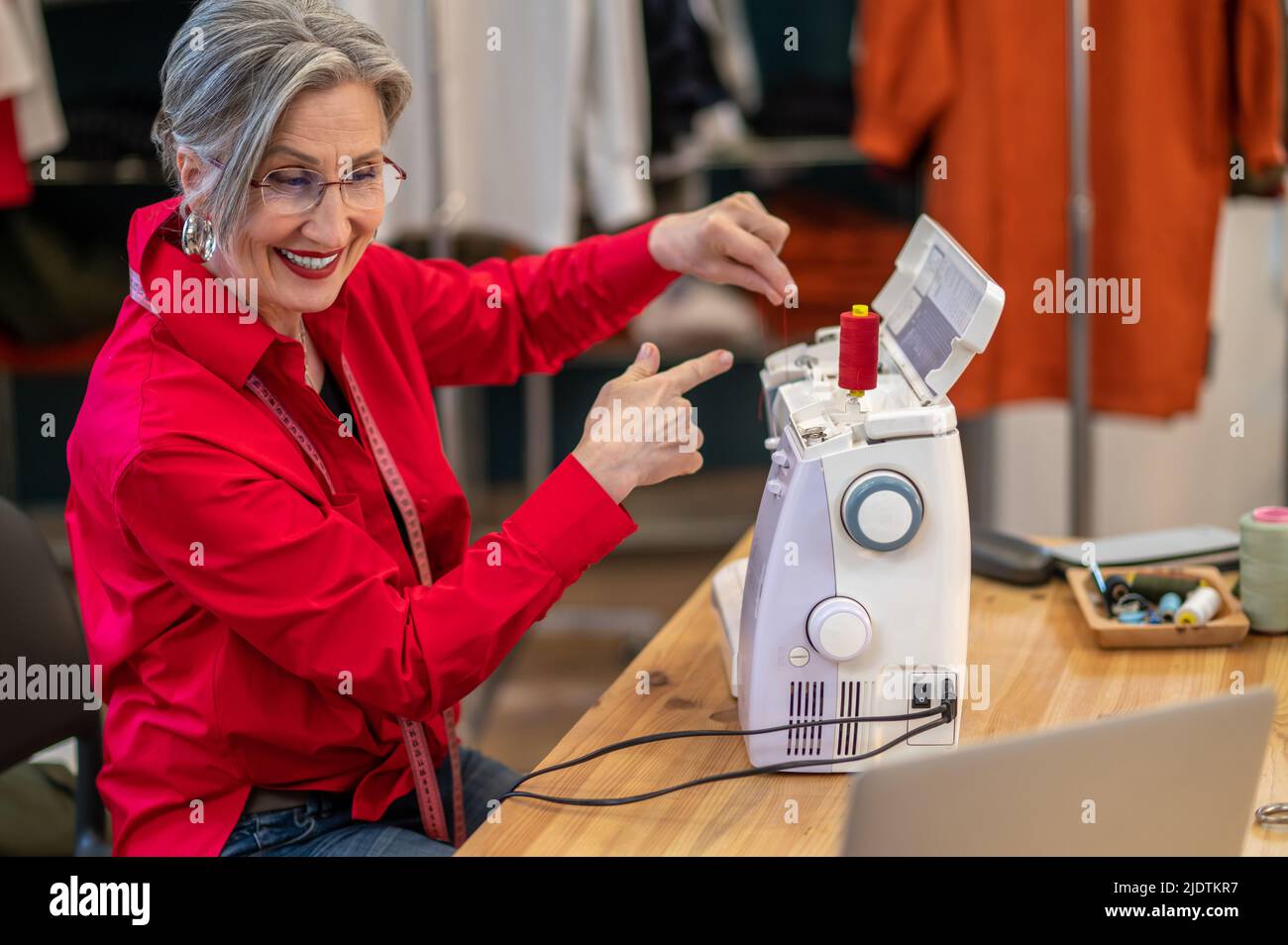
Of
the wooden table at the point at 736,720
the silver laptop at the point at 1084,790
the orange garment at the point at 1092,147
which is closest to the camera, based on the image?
the silver laptop at the point at 1084,790

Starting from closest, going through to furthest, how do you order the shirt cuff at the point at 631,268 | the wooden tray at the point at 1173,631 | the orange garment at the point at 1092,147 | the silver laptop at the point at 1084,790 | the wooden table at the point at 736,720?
1. the silver laptop at the point at 1084,790
2. the wooden table at the point at 736,720
3. the wooden tray at the point at 1173,631
4. the shirt cuff at the point at 631,268
5. the orange garment at the point at 1092,147

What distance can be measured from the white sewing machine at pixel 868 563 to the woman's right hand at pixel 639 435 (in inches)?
4.1

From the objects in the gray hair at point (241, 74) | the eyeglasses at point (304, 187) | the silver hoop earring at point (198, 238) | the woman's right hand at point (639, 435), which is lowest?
the woman's right hand at point (639, 435)

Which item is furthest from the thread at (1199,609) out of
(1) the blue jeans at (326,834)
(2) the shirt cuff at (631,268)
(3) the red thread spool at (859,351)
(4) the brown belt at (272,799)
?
(4) the brown belt at (272,799)

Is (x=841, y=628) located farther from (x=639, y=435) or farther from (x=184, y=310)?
(x=184, y=310)

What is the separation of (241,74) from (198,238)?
6.7 inches

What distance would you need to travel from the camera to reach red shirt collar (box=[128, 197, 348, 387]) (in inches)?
50.3

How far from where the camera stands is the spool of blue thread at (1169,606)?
5.07ft

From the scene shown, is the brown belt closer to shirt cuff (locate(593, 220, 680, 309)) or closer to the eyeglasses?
the eyeglasses

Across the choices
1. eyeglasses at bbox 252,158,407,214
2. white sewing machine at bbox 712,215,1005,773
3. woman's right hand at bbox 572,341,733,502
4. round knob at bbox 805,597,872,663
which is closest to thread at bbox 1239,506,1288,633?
white sewing machine at bbox 712,215,1005,773

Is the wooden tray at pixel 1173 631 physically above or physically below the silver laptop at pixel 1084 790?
below

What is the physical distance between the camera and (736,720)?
4.54 feet

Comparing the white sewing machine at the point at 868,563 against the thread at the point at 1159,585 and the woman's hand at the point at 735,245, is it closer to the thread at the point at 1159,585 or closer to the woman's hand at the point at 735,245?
the woman's hand at the point at 735,245

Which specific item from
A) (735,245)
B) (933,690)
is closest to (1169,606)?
(933,690)
